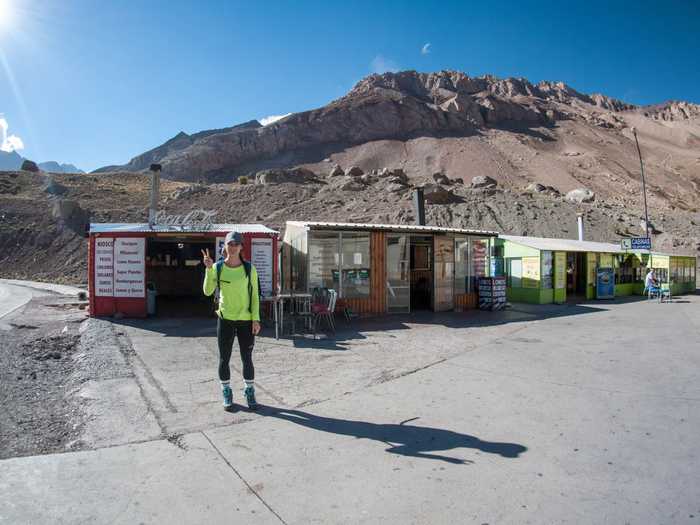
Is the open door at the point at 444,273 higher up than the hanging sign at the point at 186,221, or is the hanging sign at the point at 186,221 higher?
the hanging sign at the point at 186,221

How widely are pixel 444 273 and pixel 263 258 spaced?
19.0 feet

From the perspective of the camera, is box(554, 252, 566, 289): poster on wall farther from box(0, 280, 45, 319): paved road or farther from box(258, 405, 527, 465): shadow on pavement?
box(0, 280, 45, 319): paved road

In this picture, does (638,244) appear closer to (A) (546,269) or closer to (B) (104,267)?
(A) (546,269)

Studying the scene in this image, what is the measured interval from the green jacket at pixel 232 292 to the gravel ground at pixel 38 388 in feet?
5.74

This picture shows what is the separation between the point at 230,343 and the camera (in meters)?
4.96

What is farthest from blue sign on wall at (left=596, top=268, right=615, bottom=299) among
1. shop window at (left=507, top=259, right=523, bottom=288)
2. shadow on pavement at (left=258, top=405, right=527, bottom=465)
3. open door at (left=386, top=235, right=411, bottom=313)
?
shadow on pavement at (left=258, top=405, right=527, bottom=465)

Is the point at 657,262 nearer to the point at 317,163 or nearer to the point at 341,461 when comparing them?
the point at 341,461

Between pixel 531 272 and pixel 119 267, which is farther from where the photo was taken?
pixel 531 272

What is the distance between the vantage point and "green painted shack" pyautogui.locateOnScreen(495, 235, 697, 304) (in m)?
17.8

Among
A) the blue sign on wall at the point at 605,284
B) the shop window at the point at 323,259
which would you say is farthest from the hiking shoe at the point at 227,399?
the blue sign on wall at the point at 605,284

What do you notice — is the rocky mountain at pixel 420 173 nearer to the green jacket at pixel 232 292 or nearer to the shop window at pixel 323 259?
the shop window at pixel 323 259

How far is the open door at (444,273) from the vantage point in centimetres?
1423

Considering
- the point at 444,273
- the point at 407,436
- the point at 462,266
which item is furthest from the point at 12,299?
the point at 407,436

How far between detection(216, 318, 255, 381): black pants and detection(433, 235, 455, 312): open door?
998 cm
